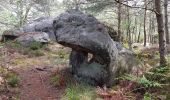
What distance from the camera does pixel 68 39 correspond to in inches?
359

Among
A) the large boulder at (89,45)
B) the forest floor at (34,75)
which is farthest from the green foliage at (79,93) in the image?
the large boulder at (89,45)

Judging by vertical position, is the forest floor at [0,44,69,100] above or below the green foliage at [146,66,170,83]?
below

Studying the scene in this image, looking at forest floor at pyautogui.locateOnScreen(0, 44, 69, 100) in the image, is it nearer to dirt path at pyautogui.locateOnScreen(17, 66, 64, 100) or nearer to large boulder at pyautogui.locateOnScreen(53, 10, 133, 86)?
dirt path at pyautogui.locateOnScreen(17, 66, 64, 100)

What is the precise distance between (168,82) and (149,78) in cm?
59

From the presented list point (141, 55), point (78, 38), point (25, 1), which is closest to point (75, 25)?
point (78, 38)

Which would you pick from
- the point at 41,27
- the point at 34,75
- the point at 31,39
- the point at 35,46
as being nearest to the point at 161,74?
the point at 34,75

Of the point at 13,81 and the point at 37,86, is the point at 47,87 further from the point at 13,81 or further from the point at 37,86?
the point at 13,81

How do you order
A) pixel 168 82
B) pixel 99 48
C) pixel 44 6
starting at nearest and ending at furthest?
pixel 168 82 → pixel 99 48 → pixel 44 6

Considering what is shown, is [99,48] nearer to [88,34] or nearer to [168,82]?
[88,34]

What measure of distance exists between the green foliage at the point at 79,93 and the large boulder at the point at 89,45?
30.9 inches

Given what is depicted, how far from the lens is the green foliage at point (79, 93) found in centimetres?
766

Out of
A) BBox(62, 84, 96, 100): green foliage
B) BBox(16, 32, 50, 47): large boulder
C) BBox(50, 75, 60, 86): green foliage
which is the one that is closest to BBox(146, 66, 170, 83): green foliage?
BBox(62, 84, 96, 100): green foliage

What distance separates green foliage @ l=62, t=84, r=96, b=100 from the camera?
7664 mm

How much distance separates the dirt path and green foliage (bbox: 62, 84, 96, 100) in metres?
0.51
